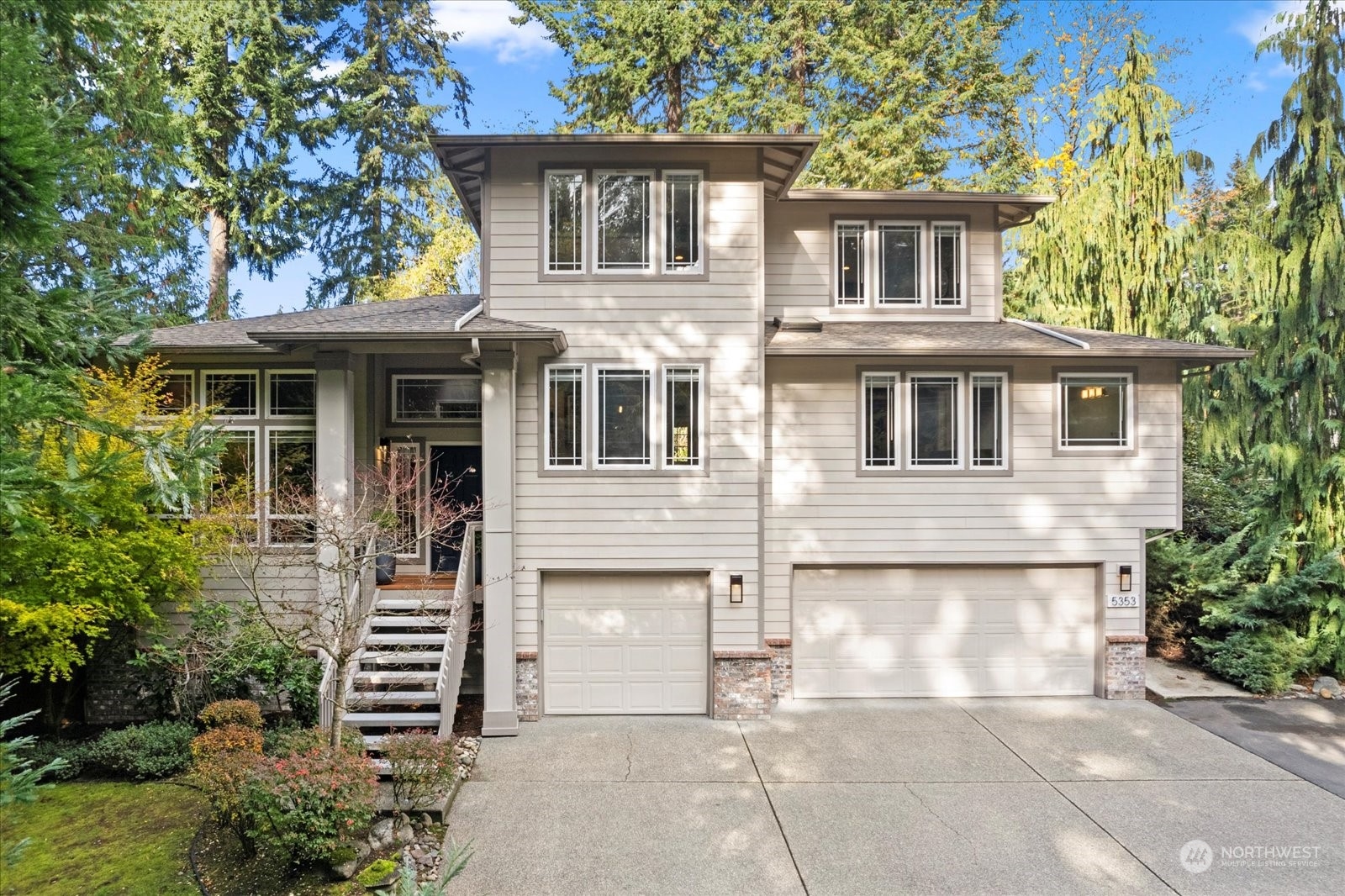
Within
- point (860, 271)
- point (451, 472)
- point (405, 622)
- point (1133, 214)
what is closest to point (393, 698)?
point (405, 622)

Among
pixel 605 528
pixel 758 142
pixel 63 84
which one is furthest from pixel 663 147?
pixel 63 84

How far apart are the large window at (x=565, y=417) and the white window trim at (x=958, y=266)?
18.5 feet

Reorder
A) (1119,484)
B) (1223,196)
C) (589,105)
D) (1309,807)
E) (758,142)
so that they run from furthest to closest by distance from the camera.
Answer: (1223,196), (589,105), (1119,484), (758,142), (1309,807)

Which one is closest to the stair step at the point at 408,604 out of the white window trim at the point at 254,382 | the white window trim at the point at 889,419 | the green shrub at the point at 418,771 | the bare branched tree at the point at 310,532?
the bare branched tree at the point at 310,532

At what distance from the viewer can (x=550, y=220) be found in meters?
Answer: 8.66

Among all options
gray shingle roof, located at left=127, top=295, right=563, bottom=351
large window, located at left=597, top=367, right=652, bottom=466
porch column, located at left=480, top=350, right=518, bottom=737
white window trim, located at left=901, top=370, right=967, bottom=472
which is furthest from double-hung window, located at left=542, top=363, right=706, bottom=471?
white window trim, located at left=901, top=370, right=967, bottom=472

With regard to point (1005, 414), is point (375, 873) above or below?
below

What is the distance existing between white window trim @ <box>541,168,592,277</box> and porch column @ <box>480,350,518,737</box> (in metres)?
1.37

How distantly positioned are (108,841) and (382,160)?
58.9ft

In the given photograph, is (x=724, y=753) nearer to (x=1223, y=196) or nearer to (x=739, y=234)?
(x=739, y=234)

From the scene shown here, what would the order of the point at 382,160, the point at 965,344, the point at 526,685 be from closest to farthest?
the point at 526,685, the point at 965,344, the point at 382,160

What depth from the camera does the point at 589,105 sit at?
1844cm

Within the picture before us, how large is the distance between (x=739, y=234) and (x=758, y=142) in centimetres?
111

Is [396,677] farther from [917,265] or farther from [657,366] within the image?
[917,265]
